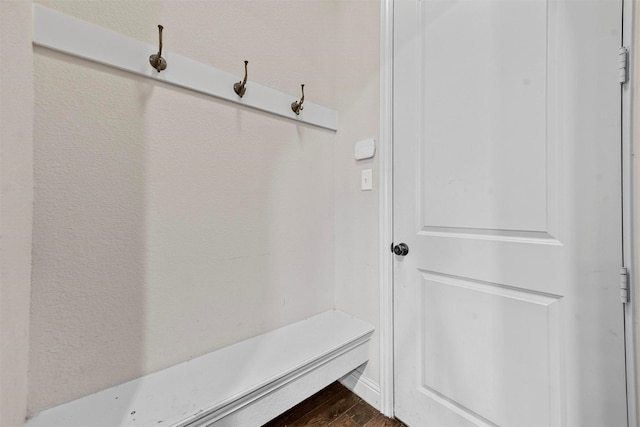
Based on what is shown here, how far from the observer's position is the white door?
748 mm

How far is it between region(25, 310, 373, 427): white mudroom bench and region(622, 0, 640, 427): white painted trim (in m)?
0.89

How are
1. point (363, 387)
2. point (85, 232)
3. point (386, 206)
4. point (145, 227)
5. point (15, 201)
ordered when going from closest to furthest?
1. point (15, 201)
2. point (85, 232)
3. point (145, 227)
4. point (386, 206)
5. point (363, 387)

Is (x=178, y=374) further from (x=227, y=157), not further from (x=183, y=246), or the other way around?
(x=227, y=157)

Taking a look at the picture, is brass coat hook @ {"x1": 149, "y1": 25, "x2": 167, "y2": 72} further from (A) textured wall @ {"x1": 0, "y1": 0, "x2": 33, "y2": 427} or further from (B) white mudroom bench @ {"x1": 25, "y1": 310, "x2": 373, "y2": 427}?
(B) white mudroom bench @ {"x1": 25, "y1": 310, "x2": 373, "y2": 427}

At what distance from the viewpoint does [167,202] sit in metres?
1.02

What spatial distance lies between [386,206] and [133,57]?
122 centimetres

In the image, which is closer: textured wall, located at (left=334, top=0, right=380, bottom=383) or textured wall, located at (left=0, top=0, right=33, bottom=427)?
textured wall, located at (left=0, top=0, right=33, bottom=427)

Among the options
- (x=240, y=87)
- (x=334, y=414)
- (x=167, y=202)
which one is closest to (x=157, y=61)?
(x=240, y=87)

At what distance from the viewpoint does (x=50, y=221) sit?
82cm

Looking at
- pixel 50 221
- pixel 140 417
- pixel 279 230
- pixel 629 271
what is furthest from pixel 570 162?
pixel 50 221

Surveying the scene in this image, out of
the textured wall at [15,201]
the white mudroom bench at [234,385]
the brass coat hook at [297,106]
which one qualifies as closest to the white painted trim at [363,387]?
the white mudroom bench at [234,385]

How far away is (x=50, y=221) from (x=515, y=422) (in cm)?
174

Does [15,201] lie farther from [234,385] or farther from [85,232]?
[234,385]

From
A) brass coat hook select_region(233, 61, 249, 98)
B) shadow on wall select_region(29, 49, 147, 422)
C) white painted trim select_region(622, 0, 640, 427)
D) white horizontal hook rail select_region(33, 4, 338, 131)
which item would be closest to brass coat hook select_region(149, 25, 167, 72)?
white horizontal hook rail select_region(33, 4, 338, 131)
